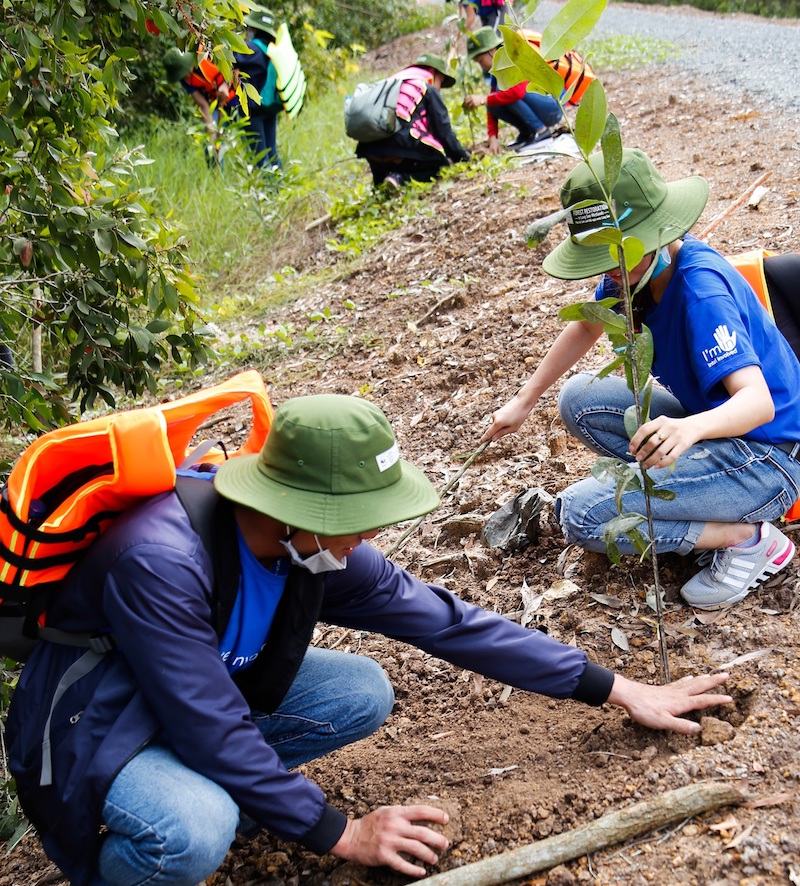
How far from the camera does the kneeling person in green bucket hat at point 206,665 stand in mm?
1771

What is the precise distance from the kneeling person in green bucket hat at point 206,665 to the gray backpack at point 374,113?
513cm

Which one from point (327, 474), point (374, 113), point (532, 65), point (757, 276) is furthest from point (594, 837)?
point (374, 113)

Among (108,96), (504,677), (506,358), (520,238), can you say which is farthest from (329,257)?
(504,677)

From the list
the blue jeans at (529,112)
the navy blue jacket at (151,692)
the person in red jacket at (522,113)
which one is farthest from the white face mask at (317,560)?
the blue jeans at (529,112)

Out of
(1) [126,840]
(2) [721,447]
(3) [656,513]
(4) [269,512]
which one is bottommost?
(1) [126,840]

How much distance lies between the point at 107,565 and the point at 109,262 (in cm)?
201

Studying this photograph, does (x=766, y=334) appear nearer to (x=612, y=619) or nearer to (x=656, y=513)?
(x=656, y=513)

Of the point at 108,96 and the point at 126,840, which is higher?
the point at 108,96

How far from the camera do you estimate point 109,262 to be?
11.5 ft

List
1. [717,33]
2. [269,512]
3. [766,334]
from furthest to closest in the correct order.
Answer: [717,33]
[766,334]
[269,512]

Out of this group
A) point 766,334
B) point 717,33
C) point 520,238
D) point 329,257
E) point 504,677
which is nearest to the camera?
point 504,677

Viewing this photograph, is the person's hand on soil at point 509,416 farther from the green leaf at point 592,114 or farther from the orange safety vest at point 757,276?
the green leaf at point 592,114

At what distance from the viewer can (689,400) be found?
2.61 m

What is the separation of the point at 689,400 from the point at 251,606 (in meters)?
1.36
